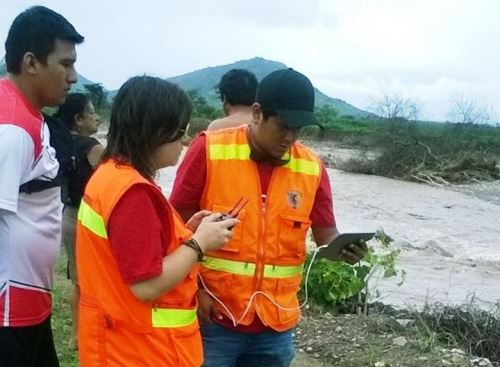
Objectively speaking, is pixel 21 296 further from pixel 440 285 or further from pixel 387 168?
pixel 387 168

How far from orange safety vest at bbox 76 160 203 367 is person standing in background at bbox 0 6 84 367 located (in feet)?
1.06

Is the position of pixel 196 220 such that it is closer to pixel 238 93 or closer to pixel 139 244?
pixel 139 244

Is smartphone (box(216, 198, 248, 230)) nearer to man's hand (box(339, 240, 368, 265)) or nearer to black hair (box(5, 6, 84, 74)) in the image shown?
man's hand (box(339, 240, 368, 265))

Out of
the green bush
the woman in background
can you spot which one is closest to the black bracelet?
the woman in background

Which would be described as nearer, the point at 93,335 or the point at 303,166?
the point at 93,335

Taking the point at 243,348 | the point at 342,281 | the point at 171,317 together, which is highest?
the point at 171,317

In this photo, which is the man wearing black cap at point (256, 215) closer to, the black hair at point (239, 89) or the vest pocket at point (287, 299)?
the vest pocket at point (287, 299)

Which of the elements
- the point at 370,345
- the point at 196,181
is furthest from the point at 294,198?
the point at 370,345

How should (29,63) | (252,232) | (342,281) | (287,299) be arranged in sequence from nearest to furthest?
1. (29,63)
2. (252,232)
3. (287,299)
4. (342,281)

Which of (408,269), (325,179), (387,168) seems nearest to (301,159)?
(325,179)

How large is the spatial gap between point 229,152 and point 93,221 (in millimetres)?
734

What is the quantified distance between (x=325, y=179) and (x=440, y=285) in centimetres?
638

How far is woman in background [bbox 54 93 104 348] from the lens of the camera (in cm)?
441

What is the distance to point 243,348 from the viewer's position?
271 centimetres
